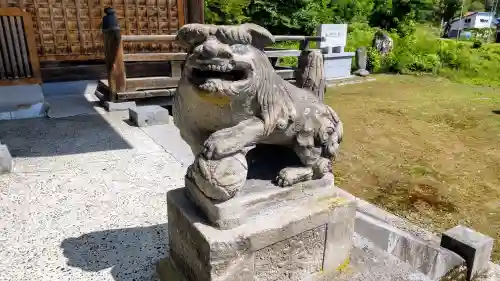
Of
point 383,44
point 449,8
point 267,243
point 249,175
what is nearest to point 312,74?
point 249,175

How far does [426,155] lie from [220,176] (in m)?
5.83

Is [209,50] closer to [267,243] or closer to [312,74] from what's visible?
[312,74]

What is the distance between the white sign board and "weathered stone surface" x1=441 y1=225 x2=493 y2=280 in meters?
11.8

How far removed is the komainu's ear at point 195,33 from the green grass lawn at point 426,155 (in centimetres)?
365

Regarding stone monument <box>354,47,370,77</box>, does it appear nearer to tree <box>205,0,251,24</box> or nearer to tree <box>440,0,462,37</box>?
tree <box>205,0,251,24</box>

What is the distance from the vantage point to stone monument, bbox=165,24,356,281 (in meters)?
1.77

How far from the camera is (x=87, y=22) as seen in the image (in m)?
7.93

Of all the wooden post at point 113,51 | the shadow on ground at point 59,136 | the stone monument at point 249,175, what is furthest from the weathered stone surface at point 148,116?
the stone monument at point 249,175

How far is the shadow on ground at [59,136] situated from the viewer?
495 cm

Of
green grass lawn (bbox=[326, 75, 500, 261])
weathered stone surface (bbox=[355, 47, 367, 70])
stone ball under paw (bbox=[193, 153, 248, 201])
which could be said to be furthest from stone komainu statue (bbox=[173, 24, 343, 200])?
weathered stone surface (bbox=[355, 47, 367, 70])

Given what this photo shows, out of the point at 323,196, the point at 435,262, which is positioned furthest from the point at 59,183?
the point at 435,262

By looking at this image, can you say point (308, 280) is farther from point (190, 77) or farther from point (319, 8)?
point (319, 8)

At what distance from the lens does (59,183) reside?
156 inches

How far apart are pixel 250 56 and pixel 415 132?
722 centimetres
